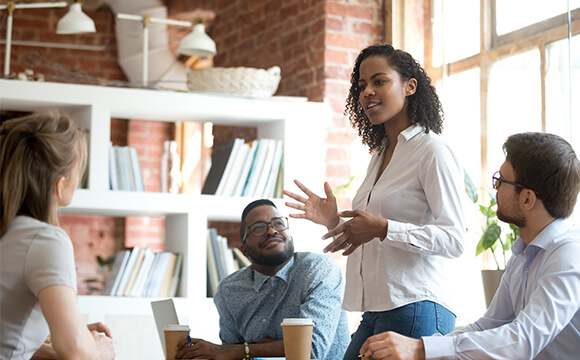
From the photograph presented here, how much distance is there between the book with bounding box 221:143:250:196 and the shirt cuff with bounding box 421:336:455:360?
2.30 metres

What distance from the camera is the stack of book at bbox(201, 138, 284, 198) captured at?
377cm

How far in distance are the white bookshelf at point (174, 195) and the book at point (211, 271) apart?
5 cm

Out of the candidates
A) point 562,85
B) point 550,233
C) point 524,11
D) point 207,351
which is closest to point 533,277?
point 550,233

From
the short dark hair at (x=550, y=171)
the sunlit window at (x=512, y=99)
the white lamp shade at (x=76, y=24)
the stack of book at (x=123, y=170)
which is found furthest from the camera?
the white lamp shade at (x=76, y=24)

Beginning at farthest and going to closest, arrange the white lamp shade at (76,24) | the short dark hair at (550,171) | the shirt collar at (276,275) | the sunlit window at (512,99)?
1. the white lamp shade at (76,24)
2. the sunlit window at (512,99)
3. the shirt collar at (276,275)
4. the short dark hair at (550,171)

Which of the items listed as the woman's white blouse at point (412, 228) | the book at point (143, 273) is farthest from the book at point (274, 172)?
the woman's white blouse at point (412, 228)

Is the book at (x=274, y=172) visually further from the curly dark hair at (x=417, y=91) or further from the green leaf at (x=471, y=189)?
the curly dark hair at (x=417, y=91)

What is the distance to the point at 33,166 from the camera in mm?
1579

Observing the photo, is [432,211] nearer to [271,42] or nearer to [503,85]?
[503,85]

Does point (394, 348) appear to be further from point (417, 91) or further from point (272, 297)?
point (272, 297)

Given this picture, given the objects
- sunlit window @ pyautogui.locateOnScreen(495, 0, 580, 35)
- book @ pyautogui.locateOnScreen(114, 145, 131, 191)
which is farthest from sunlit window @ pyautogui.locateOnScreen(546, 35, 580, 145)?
book @ pyautogui.locateOnScreen(114, 145, 131, 191)

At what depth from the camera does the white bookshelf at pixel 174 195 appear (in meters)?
3.50

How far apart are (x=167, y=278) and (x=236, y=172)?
62 cm

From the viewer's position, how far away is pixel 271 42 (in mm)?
4488
